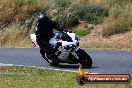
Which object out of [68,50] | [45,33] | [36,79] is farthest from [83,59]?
[36,79]

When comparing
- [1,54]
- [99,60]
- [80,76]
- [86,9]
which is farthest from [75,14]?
[80,76]

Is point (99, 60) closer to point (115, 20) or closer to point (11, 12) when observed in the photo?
point (115, 20)

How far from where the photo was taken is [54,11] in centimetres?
2992

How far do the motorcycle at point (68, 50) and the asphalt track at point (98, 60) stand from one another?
25 cm

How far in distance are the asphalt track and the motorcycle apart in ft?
0.83

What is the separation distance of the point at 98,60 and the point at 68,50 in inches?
91.2

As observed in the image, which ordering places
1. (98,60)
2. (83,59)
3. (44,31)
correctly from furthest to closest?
(98,60)
(83,59)
(44,31)

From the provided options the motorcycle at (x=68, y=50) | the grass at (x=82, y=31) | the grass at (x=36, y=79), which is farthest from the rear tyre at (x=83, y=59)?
the grass at (x=82, y=31)

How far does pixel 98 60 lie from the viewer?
647 inches

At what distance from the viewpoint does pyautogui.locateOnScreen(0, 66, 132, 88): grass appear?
10.5 meters

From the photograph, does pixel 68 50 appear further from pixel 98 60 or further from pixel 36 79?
pixel 36 79

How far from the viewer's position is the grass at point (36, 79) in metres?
10.5

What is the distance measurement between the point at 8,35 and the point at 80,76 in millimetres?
22072

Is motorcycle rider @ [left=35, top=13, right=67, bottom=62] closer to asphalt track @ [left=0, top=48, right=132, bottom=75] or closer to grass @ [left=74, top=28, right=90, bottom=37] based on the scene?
asphalt track @ [left=0, top=48, right=132, bottom=75]
